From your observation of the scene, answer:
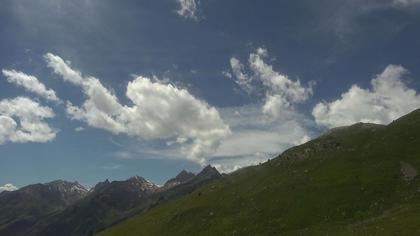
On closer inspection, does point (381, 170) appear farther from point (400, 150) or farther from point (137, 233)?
point (137, 233)

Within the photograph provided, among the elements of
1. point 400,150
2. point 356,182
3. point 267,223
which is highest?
point 400,150

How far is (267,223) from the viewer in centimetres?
7219

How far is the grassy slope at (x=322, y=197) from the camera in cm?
6481

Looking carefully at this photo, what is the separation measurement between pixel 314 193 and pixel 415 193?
15.4 metres

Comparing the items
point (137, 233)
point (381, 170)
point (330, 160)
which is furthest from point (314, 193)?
point (137, 233)

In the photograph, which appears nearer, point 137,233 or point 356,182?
point 356,182

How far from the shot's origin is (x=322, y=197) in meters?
76.1

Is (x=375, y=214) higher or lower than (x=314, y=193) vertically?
lower

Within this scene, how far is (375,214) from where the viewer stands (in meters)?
65.3

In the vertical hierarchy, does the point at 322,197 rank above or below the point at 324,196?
below

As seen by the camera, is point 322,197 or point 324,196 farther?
point 324,196

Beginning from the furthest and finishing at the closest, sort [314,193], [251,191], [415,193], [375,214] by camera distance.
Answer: [251,191]
[314,193]
[415,193]
[375,214]

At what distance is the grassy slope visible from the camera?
64.8 m

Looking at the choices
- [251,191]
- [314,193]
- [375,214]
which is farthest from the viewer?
[251,191]
